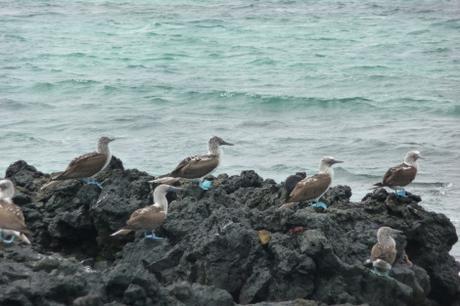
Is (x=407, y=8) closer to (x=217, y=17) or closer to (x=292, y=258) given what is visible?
(x=217, y=17)

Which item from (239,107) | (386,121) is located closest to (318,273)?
(386,121)

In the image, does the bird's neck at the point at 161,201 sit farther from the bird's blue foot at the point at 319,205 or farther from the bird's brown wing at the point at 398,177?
the bird's brown wing at the point at 398,177

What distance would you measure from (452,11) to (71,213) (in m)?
44.1

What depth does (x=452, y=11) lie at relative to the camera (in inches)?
2217

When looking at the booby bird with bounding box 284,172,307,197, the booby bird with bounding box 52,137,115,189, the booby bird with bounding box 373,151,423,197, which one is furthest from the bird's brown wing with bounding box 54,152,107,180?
the booby bird with bounding box 373,151,423,197

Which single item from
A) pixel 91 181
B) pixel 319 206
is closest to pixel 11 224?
pixel 91 181

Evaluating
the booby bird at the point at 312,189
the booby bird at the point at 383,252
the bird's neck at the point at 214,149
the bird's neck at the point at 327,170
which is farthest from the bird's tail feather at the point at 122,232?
the bird's neck at the point at 327,170

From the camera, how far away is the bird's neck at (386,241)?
13.5 meters

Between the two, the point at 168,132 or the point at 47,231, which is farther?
the point at 168,132

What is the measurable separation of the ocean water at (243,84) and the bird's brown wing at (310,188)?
6.46m

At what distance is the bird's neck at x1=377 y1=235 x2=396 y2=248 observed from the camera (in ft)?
44.4

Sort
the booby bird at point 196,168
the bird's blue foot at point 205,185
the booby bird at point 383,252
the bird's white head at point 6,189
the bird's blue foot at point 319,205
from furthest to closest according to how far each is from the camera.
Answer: the booby bird at point 196,168, the bird's blue foot at point 205,185, the bird's blue foot at point 319,205, the bird's white head at point 6,189, the booby bird at point 383,252

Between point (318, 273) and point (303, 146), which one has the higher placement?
point (318, 273)

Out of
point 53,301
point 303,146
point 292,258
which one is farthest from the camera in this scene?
point 303,146
